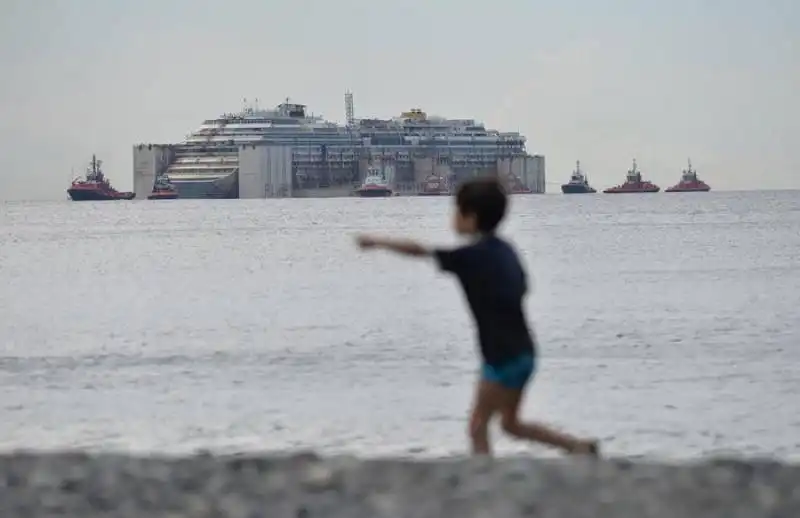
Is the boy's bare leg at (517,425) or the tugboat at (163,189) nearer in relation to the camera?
the boy's bare leg at (517,425)

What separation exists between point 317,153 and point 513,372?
126m

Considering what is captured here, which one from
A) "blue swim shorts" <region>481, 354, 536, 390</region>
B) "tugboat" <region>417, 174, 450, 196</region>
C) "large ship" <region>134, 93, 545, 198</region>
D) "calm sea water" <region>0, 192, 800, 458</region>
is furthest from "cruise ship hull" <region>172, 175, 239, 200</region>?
"blue swim shorts" <region>481, 354, 536, 390</region>

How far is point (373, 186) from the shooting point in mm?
131625

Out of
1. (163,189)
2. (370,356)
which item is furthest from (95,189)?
(370,356)

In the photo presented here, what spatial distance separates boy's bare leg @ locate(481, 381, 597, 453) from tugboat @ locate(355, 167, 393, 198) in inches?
4929

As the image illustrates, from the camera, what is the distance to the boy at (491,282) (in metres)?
5.55

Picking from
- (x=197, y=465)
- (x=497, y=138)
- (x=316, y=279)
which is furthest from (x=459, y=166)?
(x=197, y=465)

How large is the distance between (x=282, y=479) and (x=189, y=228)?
66783 mm

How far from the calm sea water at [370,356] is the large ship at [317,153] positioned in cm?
9340

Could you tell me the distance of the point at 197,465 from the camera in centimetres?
602

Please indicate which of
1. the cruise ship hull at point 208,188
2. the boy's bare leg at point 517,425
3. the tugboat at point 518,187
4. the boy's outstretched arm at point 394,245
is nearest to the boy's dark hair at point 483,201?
the boy's outstretched arm at point 394,245

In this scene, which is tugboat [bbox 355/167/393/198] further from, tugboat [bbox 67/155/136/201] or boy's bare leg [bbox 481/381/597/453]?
boy's bare leg [bbox 481/381/597/453]

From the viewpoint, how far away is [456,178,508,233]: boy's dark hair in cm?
558

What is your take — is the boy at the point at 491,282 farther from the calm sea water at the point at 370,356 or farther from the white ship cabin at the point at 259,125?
the white ship cabin at the point at 259,125
